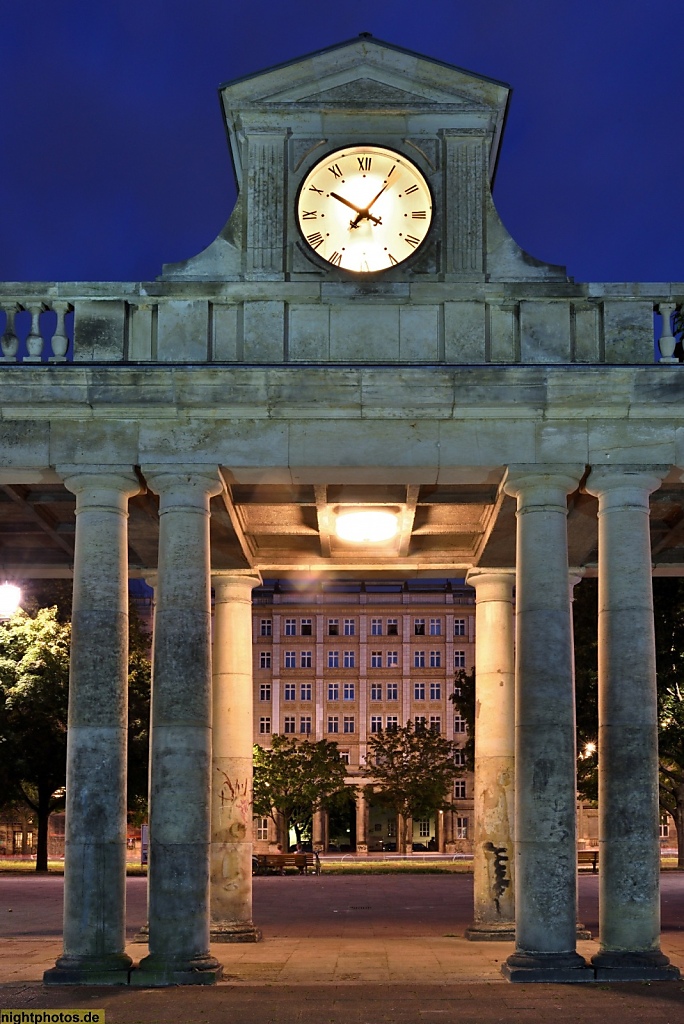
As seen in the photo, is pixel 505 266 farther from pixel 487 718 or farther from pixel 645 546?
pixel 487 718

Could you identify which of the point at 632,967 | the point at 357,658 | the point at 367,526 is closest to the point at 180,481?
the point at 367,526

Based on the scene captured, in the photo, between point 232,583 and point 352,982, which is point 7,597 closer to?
point 232,583

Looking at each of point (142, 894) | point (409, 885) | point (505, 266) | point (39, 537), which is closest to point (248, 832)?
point (39, 537)

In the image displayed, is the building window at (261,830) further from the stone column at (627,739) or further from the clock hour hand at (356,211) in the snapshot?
the clock hour hand at (356,211)

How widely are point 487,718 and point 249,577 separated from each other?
301 inches

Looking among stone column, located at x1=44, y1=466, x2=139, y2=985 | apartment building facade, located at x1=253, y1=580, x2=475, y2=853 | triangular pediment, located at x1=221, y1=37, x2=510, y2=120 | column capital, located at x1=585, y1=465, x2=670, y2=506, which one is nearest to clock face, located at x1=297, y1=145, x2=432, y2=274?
triangular pediment, located at x1=221, y1=37, x2=510, y2=120

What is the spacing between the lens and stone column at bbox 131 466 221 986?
25.6m

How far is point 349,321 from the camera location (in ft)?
92.0

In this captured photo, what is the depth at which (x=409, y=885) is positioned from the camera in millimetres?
70500

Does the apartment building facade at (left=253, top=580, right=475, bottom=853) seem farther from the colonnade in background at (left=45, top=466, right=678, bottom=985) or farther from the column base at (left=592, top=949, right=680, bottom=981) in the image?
the column base at (left=592, top=949, right=680, bottom=981)

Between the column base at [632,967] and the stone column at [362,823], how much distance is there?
129152mm

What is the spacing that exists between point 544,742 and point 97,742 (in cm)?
878

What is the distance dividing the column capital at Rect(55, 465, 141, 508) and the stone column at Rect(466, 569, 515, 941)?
43.4ft

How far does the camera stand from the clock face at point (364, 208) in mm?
28203
